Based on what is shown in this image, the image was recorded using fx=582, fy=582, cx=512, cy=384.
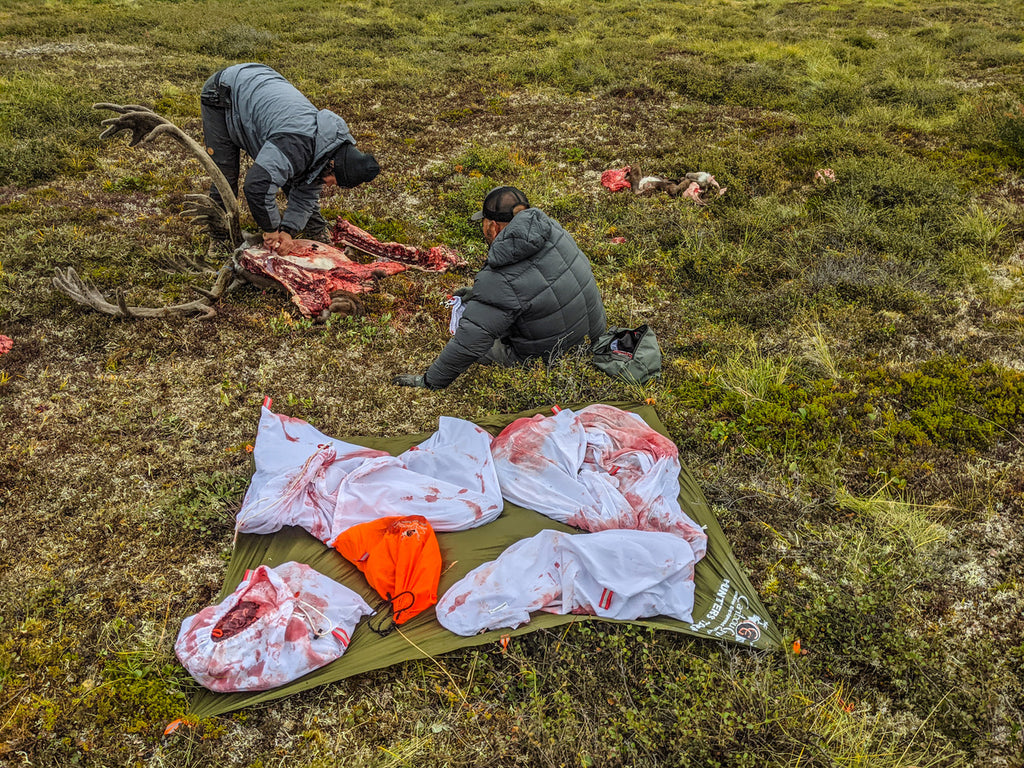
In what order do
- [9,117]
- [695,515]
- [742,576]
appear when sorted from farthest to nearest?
[9,117], [695,515], [742,576]

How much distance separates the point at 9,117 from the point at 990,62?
657 inches

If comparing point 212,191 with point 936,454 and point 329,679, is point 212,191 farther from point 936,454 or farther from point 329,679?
point 936,454

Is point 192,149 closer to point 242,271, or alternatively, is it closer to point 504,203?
point 242,271

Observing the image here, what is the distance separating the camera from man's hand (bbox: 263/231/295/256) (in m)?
5.32

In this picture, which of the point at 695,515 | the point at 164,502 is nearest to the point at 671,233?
the point at 695,515

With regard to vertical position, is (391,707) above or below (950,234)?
below

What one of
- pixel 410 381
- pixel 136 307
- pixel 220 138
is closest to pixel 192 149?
pixel 220 138

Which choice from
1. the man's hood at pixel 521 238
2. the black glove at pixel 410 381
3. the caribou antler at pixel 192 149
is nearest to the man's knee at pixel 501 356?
the black glove at pixel 410 381

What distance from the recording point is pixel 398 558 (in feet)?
10.1

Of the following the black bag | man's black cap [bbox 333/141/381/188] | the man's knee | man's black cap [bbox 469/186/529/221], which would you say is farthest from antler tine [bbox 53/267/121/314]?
the black bag

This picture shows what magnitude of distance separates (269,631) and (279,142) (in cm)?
389

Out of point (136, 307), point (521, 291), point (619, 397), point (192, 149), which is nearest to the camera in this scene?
point (521, 291)

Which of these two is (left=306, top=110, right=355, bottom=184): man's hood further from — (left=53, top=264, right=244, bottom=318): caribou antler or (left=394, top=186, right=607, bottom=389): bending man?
(left=394, top=186, right=607, bottom=389): bending man

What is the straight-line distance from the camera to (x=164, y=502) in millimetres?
3730
